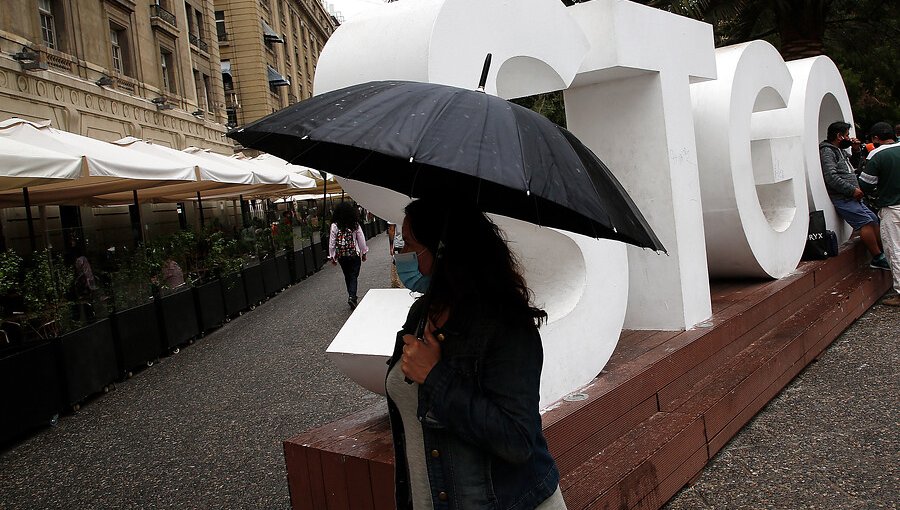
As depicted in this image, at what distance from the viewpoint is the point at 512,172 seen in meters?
1.91

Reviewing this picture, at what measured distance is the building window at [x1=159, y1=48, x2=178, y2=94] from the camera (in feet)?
90.4

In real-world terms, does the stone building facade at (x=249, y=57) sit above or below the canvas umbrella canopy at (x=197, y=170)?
above

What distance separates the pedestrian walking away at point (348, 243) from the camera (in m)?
12.3

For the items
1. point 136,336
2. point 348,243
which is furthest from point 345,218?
point 136,336

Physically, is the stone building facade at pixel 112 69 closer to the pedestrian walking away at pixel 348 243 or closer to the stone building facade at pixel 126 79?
the stone building facade at pixel 126 79

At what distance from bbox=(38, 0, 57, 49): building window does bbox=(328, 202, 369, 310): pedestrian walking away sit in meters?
11.4

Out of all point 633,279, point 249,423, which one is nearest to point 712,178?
point 633,279

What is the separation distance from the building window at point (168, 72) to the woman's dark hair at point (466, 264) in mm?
27925

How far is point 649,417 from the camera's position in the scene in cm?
448

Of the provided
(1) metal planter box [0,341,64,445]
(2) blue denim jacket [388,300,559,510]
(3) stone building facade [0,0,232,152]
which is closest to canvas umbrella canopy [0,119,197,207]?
(1) metal planter box [0,341,64,445]

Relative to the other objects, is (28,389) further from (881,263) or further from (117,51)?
(117,51)

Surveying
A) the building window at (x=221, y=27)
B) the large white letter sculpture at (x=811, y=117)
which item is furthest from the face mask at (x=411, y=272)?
the building window at (x=221, y=27)

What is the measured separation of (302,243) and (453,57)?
16.6 meters

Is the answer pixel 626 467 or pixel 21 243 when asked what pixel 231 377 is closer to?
pixel 626 467
